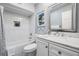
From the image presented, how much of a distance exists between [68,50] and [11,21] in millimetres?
2473

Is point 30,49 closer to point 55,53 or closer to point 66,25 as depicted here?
point 55,53

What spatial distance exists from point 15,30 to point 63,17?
6.95 feet

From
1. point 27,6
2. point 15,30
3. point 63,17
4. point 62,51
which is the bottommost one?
point 62,51

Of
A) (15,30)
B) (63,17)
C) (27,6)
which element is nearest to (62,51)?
(63,17)

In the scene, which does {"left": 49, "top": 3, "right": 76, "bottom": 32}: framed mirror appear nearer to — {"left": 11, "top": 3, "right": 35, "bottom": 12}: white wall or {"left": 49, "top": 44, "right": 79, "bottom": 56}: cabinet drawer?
{"left": 49, "top": 44, "right": 79, "bottom": 56}: cabinet drawer

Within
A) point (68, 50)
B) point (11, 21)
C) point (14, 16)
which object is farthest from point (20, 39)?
point (68, 50)

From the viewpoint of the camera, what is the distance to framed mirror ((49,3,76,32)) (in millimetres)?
1112

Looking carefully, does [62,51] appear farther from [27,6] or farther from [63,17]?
[27,6]

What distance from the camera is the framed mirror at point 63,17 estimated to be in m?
1.11

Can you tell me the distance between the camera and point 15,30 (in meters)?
2.55

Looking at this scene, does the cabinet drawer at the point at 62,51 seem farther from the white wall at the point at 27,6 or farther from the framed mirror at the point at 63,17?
the white wall at the point at 27,6

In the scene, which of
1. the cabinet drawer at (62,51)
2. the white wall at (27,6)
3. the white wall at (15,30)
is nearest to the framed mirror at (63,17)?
the cabinet drawer at (62,51)

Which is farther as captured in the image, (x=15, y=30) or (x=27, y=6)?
(x=15, y=30)

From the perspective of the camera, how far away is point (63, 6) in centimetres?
130
